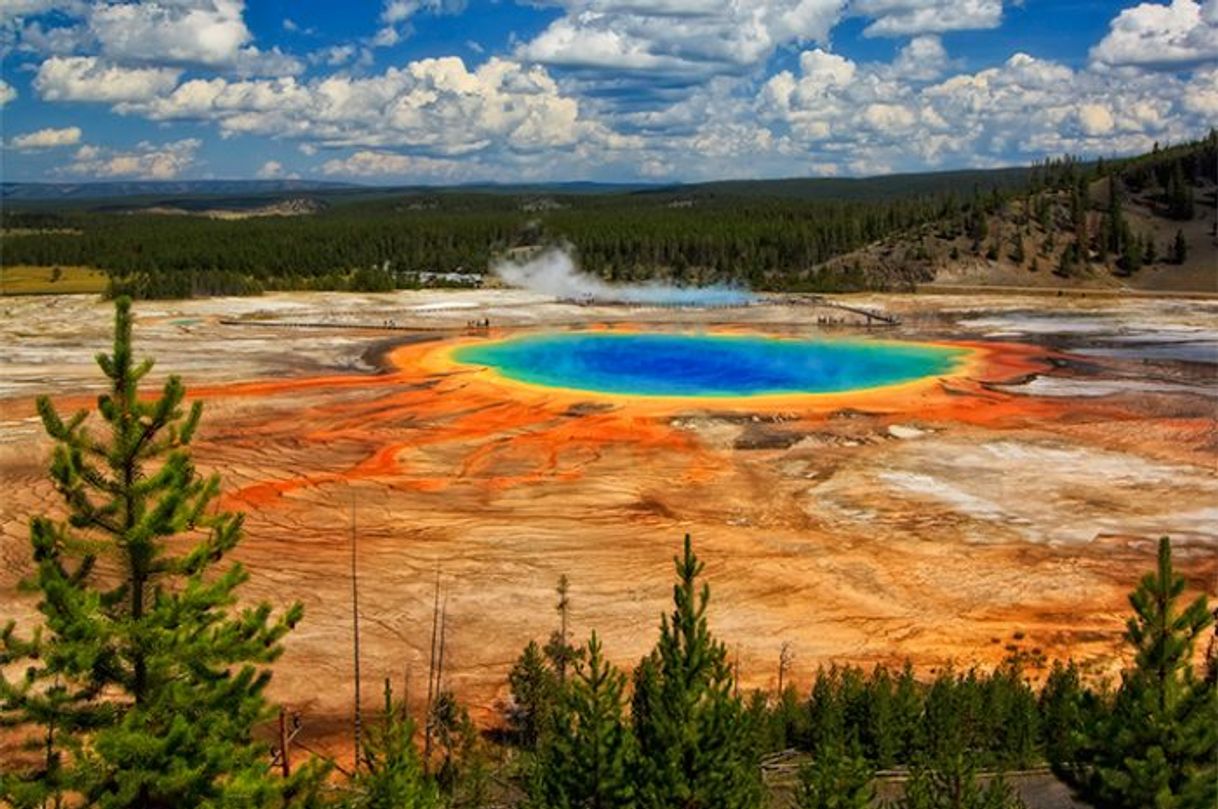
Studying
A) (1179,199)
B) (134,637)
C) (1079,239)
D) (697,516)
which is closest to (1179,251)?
(1079,239)

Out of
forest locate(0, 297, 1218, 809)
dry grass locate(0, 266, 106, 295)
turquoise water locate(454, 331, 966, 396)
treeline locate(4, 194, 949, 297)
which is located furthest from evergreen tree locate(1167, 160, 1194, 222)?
forest locate(0, 297, 1218, 809)

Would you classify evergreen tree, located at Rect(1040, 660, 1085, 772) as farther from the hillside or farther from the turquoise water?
the hillside

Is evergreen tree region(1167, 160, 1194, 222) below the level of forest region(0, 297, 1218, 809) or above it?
above

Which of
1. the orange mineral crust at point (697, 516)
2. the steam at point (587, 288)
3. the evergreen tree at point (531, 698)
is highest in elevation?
the steam at point (587, 288)

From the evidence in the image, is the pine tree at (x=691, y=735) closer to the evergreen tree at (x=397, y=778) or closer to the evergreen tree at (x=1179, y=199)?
the evergreen tree at (x=397, y=778)

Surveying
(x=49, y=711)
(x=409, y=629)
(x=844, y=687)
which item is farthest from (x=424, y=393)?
(x=49, y=711)

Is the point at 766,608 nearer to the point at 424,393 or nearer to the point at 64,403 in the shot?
the point at 424,393

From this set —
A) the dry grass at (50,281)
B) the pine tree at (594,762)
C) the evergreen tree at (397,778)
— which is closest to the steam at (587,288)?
the dry grass at (50,281)
